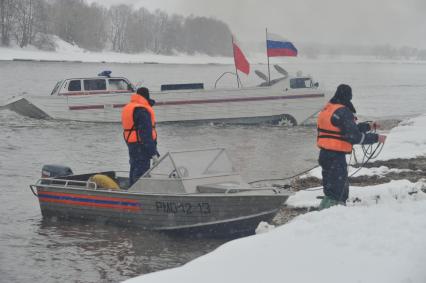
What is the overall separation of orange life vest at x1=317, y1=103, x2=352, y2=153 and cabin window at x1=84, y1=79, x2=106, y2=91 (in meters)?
17.1

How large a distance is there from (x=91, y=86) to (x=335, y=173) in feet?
57.6

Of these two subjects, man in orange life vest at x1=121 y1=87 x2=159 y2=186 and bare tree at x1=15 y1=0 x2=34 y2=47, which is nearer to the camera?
man in orange life vest at x1=121 y1=87 x2=159 y2=186

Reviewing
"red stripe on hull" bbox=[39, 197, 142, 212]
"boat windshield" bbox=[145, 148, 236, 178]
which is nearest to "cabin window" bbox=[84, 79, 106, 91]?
"red stripe on hull" bbox=[39, 197, 142, 212]

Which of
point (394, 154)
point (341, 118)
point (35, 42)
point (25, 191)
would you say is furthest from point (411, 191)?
point (35, 42)

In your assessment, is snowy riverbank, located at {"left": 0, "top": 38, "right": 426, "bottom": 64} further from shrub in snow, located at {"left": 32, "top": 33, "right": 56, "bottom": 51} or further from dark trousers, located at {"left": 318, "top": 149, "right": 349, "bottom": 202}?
dark trousers, located at {"left": 318, "top": 149, "right": 349, "bottom": 202}

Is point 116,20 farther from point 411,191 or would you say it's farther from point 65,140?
point 411,191

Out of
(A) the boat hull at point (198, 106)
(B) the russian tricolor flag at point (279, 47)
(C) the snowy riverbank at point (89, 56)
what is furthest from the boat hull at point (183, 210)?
(C) the snowy riverbank at point (89, 56)

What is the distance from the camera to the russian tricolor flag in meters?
26.7

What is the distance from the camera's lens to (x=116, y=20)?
127 m

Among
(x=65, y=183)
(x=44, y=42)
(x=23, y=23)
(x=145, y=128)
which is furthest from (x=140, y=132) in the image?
(x=23, y=23)

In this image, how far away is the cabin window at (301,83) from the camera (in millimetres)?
26194

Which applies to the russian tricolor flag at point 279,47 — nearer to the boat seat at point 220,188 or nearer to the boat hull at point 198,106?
the boat hull at point 198,106

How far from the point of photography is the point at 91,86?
25.0 meters

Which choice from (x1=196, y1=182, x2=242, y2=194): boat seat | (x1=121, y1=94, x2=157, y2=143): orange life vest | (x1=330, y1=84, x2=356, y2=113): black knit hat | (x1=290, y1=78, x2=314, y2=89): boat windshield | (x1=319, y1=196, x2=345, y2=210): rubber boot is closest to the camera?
(x1=330, y1=84, x2=356, y2=113): black knit hat
